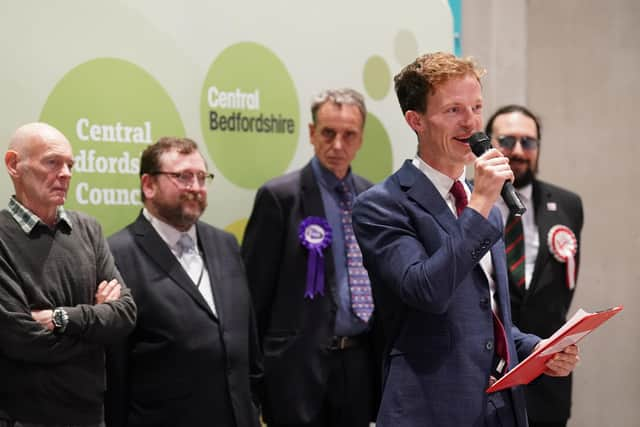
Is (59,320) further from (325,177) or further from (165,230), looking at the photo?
(325,177)

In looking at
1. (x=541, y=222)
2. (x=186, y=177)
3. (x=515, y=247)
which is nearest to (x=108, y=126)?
(x=186, y=177)

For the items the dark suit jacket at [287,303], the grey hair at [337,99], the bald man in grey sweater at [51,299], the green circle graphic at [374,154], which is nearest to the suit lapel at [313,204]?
the dark suit jacket at [287,303]

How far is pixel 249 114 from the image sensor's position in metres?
4.60

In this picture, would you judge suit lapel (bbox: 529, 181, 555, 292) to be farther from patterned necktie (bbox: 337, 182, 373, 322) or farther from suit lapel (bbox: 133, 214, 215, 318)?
suit lapel (bbox: 133, 214, 215, 318)

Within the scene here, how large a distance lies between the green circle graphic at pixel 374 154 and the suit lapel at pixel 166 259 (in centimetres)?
156

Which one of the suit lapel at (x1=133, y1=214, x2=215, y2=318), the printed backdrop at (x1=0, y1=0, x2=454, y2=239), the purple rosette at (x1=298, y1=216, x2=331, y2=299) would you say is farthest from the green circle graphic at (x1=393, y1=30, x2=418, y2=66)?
the suit lapel at (x1=133, y1=214, x2=215, y2=318)

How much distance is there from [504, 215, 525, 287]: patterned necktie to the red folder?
75.3 inches

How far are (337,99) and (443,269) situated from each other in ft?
7.51

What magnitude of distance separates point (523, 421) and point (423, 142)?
0.82m

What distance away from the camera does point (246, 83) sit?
4598 millimetres

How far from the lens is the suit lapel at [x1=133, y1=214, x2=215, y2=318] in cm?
379

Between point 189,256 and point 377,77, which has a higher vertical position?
point 377,77

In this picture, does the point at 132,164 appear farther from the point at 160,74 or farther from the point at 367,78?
the point at 367,78

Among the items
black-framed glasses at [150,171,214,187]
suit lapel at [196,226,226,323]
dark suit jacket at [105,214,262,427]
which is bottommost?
dark suit jacket at [105,214,262,427]
